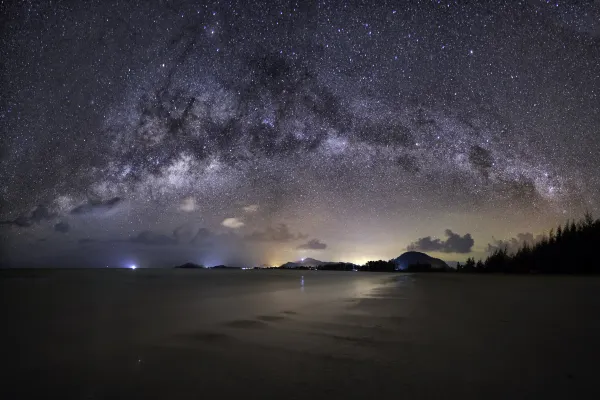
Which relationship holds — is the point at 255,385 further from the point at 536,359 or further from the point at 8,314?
the point at 8,314

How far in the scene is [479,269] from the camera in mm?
62844

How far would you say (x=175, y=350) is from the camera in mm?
5617

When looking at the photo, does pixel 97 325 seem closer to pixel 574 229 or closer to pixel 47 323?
pixel 47 323

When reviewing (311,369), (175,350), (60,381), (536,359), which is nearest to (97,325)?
(175,350)

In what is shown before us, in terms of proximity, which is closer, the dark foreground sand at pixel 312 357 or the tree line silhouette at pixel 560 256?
the dark foreground sand at pixel 312 357

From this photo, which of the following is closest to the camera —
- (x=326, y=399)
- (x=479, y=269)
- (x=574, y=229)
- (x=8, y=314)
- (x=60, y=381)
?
(x=326, y=399)

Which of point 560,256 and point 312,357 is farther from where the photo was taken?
point 560,256

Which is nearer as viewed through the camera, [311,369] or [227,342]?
[311,369]

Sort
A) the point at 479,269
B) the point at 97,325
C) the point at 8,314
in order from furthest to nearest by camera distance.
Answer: the point at 479,269 → the point at 8,314 → the point at 97,325

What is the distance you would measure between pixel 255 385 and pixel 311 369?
0.84 metres

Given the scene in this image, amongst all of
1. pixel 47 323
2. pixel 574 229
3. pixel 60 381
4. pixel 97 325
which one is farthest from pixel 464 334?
pixel 574 229

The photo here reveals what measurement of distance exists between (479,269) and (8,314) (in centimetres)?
6874

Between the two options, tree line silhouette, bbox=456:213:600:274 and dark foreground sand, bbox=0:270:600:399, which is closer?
dark foreground sand, bbox=0:270:600:399

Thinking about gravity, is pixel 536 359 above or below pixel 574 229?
below
